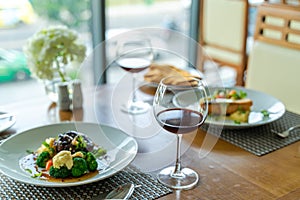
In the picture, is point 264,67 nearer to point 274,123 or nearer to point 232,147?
point 274,123

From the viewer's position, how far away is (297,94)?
1979mm

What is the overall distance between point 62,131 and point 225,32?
2.21 metres

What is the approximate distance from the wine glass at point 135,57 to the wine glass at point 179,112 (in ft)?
1.51

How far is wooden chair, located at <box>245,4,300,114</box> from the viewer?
1.97m

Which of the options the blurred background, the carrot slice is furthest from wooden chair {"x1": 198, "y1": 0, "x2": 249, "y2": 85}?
the carrot slice

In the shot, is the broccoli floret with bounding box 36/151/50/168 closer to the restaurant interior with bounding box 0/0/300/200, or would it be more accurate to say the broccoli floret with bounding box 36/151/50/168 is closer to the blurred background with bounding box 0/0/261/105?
the restaurant interior with bounding box 0/0/300/200

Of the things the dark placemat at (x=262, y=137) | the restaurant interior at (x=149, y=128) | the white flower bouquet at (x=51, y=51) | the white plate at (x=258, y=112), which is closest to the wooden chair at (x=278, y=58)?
the restaurant interior at (x=149, y=128)

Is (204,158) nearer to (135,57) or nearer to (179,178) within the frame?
(179,178)

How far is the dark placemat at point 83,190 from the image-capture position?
3.40 ft

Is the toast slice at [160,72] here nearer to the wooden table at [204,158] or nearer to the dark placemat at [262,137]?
the wooden table at [204,158]

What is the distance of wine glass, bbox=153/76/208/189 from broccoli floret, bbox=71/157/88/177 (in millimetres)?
198

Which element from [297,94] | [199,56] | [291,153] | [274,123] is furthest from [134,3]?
[291,153]

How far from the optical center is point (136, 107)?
1.58m

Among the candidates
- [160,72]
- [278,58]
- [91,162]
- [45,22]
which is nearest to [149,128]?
[91,162]
